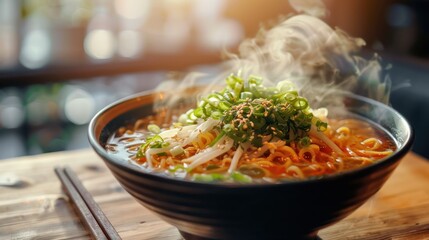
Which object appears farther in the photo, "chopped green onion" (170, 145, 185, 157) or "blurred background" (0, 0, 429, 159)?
"blurred background" (0, 0, 429, 159)

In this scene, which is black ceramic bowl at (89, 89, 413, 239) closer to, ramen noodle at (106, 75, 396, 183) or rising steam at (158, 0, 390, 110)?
ramen noodle at (106, 75, 396, 183)

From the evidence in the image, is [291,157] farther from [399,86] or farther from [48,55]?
[48,55]

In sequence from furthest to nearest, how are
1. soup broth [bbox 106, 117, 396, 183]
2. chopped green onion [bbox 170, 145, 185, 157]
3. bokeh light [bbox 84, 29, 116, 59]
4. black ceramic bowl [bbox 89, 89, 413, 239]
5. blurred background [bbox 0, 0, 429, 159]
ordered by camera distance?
bokeh light [bbox 84, 29, 116, 59] → blurred background [bbox 0, 0, 429, 159] → chopped green onion [bbox 170, 145, 185, 157] → soup broth [bbox 106, 117, 396, 183] → black ceramic bowl [bbox 89, 89, 413, 239]

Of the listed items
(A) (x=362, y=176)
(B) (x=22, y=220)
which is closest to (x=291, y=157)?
(A) (x=362, y=176)

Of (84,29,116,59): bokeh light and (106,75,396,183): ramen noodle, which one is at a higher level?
(106,75,396,183): ramen noodle

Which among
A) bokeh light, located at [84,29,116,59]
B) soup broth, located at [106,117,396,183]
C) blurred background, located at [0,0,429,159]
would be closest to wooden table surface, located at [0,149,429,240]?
soup broth, located at [106,117,396,183]
